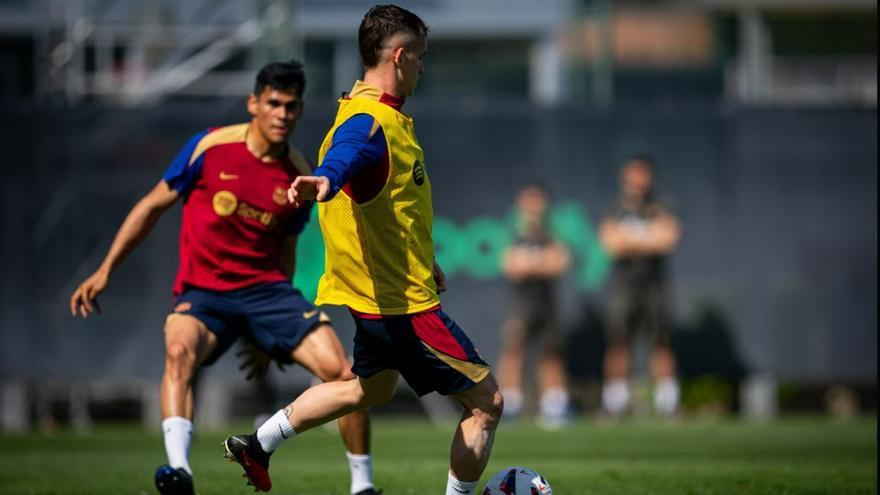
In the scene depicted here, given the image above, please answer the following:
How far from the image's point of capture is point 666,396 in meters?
16.2

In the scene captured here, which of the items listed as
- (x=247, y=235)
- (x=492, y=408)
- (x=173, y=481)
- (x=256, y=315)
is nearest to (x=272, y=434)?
(x=173, y=481)

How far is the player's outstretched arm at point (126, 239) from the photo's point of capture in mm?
8078

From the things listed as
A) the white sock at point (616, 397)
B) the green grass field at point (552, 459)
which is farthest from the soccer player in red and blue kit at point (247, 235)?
the white sock at point (616, 397)

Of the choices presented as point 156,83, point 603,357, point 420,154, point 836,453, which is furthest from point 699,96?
point 420,154

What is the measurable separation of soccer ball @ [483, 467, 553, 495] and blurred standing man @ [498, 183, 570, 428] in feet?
30.7

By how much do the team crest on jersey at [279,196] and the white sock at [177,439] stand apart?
1485 millimetres

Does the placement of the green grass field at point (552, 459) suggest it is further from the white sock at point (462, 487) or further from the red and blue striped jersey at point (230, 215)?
the white sock at point (462, 487)

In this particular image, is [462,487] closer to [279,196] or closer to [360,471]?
[360,471]

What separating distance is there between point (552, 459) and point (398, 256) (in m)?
4.91

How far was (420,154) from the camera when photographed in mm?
6668

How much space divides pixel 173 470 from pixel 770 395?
36.7 feet

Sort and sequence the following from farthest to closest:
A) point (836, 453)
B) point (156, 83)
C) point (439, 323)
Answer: point (156, 83), point (836, 453), point (439, 323)

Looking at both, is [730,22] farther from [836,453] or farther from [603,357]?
[836,453]

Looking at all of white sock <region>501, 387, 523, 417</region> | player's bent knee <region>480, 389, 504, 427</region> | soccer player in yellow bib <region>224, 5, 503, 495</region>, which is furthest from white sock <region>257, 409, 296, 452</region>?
white sock <region>501, 387, 523, 417</region>
